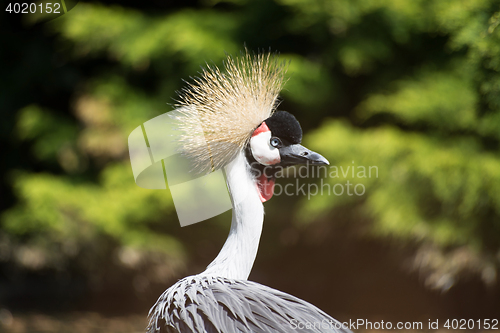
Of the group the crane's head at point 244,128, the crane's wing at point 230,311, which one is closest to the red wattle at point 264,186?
the crane's head at point 244,128

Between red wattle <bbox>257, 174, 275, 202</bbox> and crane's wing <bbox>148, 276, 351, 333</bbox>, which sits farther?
red wattle <bbox>257, 174, 275, 202</bbox>

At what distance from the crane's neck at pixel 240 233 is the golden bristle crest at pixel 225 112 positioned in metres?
0.07

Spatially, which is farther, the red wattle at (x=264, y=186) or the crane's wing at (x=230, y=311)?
the red wattle at (x=264, y=186)

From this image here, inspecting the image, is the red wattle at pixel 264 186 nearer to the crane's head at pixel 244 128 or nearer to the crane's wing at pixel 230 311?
the crane's head at pixel 244 128

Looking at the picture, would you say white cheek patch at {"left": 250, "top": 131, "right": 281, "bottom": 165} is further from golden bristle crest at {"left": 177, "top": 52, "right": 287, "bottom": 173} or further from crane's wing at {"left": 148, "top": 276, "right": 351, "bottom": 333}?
crane's wing at {"left": 148, "top": 276, "right": 351, "bottom": 333}

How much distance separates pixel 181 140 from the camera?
34.6 inches

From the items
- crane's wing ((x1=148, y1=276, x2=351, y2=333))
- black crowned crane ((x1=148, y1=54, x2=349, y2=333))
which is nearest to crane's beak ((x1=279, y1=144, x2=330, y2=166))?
black crowned crane ((x1=148, y1=54, x2=349, y2=333))

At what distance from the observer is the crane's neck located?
0.84 meters

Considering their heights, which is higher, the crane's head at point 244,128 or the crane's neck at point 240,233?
the crane's head at point 244,128

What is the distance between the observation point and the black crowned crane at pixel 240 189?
786 mm

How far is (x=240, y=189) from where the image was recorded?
0.85 metres

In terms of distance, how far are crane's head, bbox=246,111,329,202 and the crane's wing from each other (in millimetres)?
198

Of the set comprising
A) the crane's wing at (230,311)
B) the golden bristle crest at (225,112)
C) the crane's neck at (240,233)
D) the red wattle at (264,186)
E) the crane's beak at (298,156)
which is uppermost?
the golden bristle crest at (225,112)

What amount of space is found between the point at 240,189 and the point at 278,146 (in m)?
0.11
